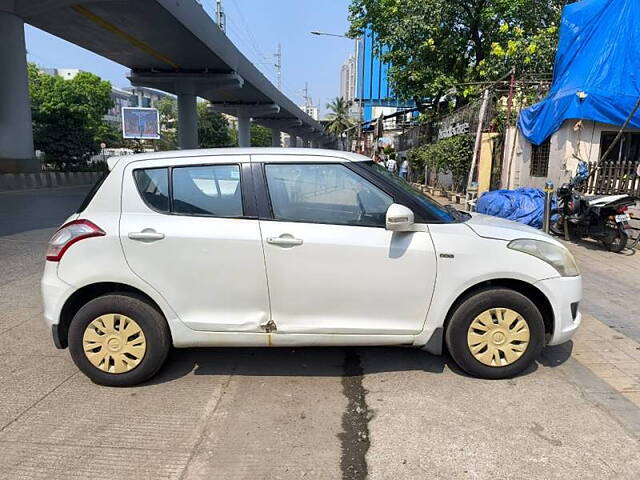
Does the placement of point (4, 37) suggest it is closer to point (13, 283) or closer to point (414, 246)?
point (13, 283)

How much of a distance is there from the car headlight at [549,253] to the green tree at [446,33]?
1657 centimetres

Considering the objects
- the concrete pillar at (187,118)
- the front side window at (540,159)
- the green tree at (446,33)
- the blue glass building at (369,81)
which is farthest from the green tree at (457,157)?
Answer: the blue glass building at (369,81)

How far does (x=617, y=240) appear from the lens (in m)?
8.18

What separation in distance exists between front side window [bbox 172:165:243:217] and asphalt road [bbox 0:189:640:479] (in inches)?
50.5

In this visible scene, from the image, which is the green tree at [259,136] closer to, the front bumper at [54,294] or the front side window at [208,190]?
the front side window at [208,190]

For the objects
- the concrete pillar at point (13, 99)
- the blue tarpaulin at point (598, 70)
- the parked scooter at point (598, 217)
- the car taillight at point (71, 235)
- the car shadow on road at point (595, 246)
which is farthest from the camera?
the concrete pillar at point (13, 99)

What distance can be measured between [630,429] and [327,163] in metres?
2.60

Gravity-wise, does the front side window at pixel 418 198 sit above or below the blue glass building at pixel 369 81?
below

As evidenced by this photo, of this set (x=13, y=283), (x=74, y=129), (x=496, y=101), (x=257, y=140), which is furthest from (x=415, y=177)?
(x=257, y=140)

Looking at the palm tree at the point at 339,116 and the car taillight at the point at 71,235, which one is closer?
the car taillight at the point at 71,235

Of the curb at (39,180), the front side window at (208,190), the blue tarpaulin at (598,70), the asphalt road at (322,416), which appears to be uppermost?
the blue tarpaulin at (598,70)

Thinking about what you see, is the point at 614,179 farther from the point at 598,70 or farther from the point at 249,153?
Result: the point at 249,153

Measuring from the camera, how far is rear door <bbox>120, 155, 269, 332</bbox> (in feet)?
11.3

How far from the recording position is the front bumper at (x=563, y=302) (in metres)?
3.55
